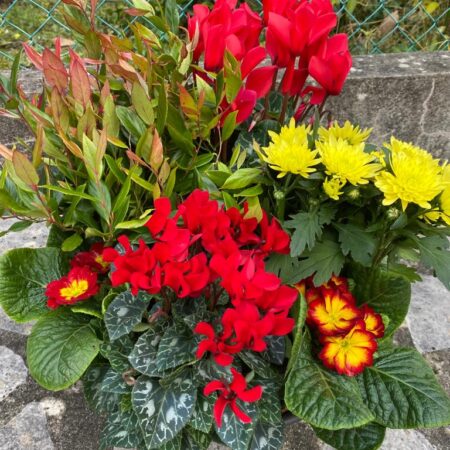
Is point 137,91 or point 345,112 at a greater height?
point 137,91

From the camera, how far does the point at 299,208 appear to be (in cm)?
124

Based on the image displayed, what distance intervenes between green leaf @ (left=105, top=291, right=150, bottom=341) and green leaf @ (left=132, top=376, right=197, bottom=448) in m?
0.12

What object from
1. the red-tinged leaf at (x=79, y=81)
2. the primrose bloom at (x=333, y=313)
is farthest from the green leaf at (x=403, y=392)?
the red-tinged leaf at (x=79, y=81)

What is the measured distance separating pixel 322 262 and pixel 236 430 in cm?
37

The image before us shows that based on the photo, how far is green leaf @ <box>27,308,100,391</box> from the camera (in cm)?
112

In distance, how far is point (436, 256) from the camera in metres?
1.09

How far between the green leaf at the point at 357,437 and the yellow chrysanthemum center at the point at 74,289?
0.57 m

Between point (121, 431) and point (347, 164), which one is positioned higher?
point (347, 164)

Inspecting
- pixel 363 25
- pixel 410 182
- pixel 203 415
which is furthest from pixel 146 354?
pixel 363 25

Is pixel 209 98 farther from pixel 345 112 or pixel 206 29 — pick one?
pixel 345 112

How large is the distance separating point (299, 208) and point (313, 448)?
1.80 ft

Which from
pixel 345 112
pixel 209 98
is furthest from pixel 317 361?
pixel 345 112

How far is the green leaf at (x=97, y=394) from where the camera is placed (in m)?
1.19

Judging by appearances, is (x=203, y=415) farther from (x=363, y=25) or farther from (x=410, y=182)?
(x=363, y=25)
